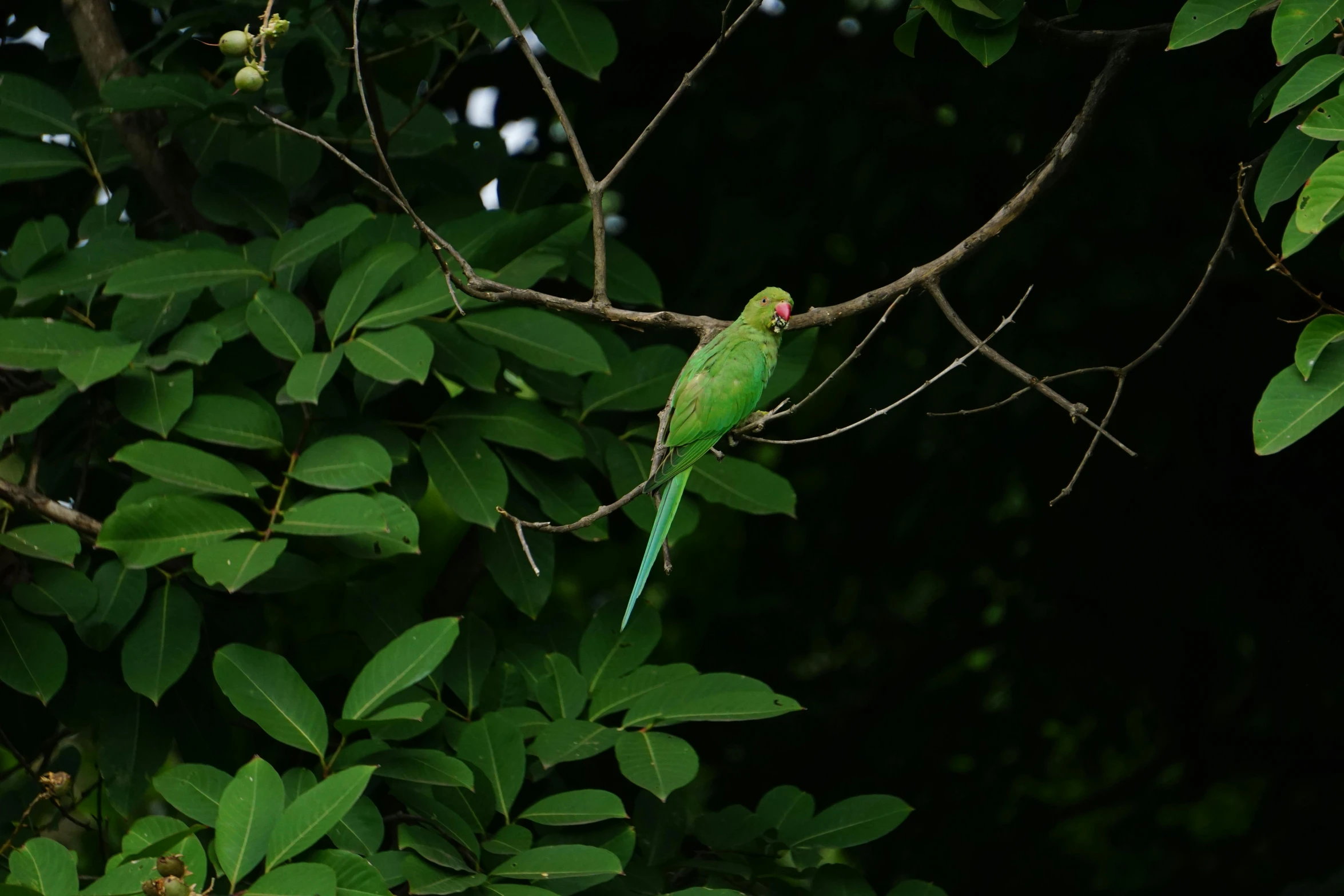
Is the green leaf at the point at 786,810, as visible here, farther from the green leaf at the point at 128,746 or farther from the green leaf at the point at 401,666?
the green leaf at the point at 128,746

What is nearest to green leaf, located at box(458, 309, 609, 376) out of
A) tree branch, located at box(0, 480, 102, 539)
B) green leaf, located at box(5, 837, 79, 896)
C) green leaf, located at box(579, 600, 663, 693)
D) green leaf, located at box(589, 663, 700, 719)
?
green leaf, located at box(579, 600, 663, 693)

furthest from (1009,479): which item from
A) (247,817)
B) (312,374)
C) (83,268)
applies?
(83,268)

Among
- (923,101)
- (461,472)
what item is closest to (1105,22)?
(923,101)

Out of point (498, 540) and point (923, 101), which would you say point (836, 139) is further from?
point (498, 540)

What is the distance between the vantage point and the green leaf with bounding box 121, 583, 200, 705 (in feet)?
8.12

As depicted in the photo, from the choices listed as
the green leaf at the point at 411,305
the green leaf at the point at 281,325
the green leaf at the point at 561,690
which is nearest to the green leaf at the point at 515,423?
Result: the green leaf at the point at 411,305

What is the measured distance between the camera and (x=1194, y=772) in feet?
12.7

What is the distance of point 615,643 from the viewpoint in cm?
280

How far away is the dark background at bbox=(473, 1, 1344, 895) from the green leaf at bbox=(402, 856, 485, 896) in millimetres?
1937

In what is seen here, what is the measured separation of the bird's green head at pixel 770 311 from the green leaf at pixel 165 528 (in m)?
1.21

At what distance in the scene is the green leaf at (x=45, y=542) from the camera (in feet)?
7.97

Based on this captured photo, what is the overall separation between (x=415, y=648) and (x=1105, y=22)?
243 centimetres

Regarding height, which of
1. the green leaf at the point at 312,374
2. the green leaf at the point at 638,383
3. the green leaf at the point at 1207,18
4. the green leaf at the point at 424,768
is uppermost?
the green leaf at the point at 1207,18

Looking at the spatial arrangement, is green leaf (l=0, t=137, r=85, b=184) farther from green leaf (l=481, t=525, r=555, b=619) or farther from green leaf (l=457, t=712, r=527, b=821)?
green leaf (l=457, t=712, r=527, b=821)
